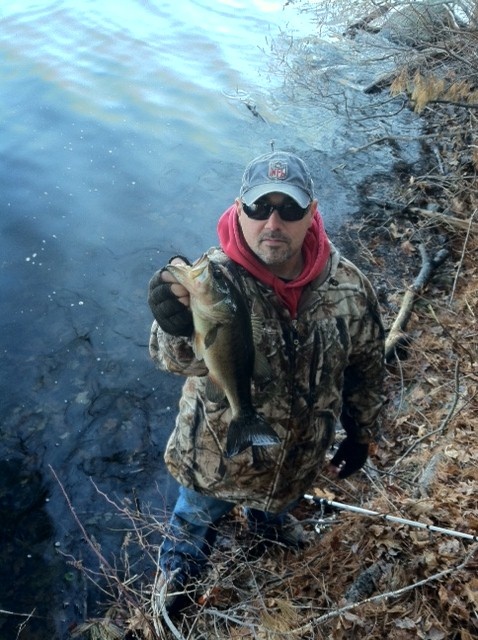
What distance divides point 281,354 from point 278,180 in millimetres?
887

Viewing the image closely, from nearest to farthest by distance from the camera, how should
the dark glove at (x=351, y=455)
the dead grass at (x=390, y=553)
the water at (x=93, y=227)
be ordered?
the dead grass at (x=390, y=553)
the dark glove at (x=351, y=455)
the water at (x=93, y=227)

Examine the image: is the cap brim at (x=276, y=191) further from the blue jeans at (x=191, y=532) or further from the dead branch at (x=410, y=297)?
the dead branch at (x=410, y=297)

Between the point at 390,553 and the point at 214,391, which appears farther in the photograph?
the point at 390,553

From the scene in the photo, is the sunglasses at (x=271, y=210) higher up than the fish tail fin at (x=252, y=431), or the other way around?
the sunglasses at (x=271, y=210)

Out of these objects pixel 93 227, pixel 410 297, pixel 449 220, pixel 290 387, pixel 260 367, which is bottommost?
pixel 93 227

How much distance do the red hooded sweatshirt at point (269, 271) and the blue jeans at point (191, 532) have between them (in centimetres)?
144

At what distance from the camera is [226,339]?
8.54ft

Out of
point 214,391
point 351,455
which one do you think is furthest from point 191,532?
point 214,391

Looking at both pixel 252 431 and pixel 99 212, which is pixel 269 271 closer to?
pixel 252 431

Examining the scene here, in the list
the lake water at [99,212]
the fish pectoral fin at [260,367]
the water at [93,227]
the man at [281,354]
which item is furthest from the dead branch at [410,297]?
the fish pectoral fin at [260,367]

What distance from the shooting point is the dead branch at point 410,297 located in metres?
6.71

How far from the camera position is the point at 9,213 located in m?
9.48

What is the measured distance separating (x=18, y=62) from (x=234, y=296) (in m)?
13.3

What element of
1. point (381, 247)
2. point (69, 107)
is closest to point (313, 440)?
point (381, 247)
